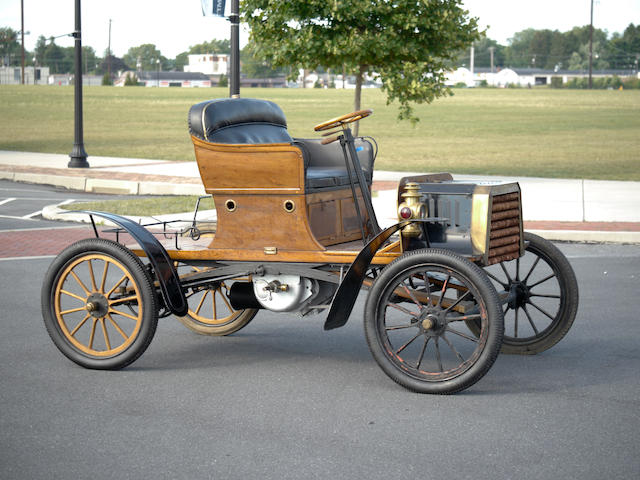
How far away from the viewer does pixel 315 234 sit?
5.55 metres

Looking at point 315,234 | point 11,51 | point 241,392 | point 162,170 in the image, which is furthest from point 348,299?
point 11,51

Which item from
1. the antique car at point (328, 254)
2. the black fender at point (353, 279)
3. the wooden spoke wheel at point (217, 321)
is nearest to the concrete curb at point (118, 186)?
the wooden spoke wheel at point (217, 321)

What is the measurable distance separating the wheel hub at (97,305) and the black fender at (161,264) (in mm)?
346

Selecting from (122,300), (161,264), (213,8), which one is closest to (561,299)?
(161,264)

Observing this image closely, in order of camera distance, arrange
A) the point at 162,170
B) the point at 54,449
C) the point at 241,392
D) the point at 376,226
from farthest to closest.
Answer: the point at 162,170 < the point at 376,226 < the point at 241,392 < the point at 54,449

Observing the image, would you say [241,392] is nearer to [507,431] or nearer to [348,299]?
[348,299]

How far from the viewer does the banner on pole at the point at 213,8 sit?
13.7 metres

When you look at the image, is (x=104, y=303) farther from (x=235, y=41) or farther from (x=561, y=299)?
(x=235, y=41)

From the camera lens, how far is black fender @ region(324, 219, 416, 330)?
521 cm

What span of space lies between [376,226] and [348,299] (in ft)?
1.74

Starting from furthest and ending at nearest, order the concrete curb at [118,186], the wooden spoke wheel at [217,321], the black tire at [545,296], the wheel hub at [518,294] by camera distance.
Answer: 1. the concrete curb at [118,186]
2. the wooden spoke wheel at [217,321]
3. the wheel hub at [518,294]
4. the black tire at [545,296]

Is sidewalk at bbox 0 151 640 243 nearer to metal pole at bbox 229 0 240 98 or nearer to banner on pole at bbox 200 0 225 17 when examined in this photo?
metal pole at bbox 229 0 240 98

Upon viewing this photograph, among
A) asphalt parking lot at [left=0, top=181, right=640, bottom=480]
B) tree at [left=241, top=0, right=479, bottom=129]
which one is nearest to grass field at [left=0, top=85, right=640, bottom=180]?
tree at [left=241, top=0, right=479, bottom=129]

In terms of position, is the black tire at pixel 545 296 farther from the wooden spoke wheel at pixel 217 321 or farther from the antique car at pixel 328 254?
the wooden spoke wheel at pixel 217 321
